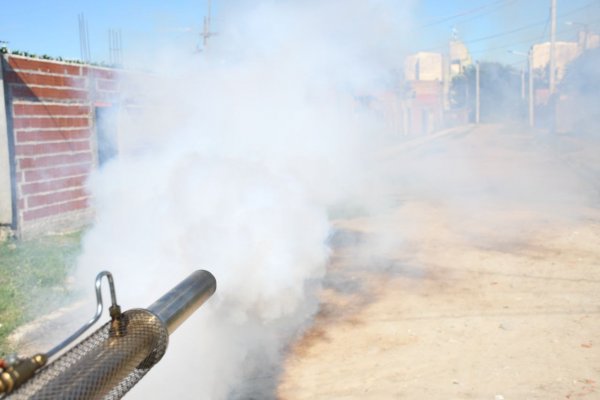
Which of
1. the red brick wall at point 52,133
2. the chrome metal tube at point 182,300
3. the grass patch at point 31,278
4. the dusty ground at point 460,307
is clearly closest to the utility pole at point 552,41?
the dusty ground at point 460,307

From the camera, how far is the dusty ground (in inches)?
141

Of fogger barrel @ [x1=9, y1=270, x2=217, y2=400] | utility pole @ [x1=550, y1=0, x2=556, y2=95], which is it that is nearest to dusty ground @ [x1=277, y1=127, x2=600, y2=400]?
fogger barrel @ [x1=9, y1=270, x2=217, y2=400]

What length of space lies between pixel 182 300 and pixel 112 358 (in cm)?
56

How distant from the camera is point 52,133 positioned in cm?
778

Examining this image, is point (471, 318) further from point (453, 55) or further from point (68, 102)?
Answer: point (453, 55)

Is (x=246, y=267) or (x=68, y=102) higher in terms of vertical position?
(x=68, y=102)

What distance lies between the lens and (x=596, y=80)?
2295 cm

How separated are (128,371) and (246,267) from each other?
2.26 m

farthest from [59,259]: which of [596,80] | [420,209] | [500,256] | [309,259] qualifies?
[596,80]

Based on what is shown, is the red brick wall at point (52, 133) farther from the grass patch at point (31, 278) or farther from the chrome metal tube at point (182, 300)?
the chrome metal tube at point (182, 300)

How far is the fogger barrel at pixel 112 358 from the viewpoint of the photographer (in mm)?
1510

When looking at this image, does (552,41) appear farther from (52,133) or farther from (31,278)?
(31,278)

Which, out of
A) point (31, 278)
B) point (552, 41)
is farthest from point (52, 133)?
point (552, 41)

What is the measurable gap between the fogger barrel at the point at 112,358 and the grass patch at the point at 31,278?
272 centimetres
